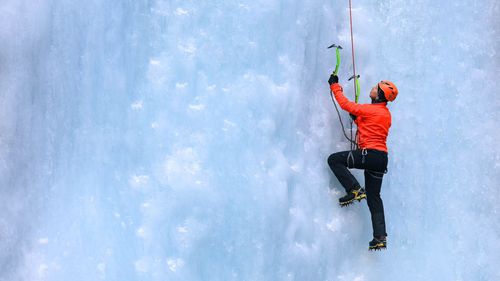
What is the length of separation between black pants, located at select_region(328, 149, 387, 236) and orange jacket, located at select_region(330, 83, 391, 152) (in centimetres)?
7

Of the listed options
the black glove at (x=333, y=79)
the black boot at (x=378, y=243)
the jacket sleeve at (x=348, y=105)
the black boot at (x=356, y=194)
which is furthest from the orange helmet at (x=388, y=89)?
the black boot at (x=378, y=243)

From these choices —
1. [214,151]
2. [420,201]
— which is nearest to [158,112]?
[214,151]

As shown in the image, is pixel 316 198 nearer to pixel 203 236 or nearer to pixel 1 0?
pixel 203 236

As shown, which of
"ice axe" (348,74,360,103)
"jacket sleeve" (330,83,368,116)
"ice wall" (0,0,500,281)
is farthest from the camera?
"ice axe" (348,74,360,103)

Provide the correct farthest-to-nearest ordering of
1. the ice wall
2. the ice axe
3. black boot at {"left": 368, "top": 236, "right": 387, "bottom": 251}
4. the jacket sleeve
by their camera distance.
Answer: the ice axe < the ice wall < black boot at {"left": 368, "top": 236, "right": 387, "bottom": 251} < the jacket sleeve

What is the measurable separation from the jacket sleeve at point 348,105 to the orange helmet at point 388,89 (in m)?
0.20

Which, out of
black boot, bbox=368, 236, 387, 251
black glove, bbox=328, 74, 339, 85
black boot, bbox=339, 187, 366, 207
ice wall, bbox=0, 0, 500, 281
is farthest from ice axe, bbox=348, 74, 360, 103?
black boot, bbox=368, 236, 387, 251

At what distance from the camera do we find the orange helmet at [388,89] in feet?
21.7

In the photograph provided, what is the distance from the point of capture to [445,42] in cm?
723

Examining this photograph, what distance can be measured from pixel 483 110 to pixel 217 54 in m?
2.22

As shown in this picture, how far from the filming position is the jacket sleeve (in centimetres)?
652

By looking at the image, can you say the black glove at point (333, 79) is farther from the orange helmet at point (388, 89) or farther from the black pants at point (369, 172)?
the black pants at point (369, 172)

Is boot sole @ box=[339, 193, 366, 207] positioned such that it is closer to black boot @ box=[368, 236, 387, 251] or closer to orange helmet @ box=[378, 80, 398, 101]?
black boot @ box=[368, 236, 387, 251]

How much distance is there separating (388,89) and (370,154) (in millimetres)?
498
